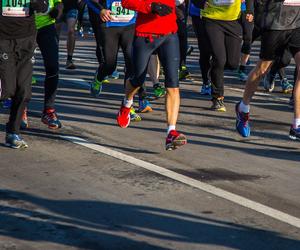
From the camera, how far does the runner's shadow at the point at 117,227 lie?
5641mm

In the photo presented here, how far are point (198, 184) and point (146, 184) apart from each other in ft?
1.35

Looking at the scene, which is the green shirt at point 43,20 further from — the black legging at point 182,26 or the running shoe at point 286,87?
the running shoe at point 286,87

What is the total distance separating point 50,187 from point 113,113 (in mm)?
3831

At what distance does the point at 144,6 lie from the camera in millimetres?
8250

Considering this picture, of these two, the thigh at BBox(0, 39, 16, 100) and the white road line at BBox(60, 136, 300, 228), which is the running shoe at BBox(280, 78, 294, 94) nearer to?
the white road line at BBox(60, 136, 300, 228)

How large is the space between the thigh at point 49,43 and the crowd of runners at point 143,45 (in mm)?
10

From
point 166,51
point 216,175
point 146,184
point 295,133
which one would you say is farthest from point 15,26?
point 295,133

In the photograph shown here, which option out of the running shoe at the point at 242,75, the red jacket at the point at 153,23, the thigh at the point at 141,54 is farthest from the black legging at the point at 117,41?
the running shoe at the point at 242,75

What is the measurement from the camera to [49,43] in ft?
31.2

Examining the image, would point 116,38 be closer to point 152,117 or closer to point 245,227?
point 152,117

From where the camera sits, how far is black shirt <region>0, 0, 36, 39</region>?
27.6ft

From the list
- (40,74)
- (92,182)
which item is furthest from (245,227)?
(40,74)

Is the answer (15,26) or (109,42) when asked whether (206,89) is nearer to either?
(109,42)

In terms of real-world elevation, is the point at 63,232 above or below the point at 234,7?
below
